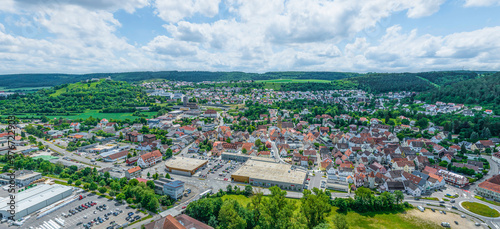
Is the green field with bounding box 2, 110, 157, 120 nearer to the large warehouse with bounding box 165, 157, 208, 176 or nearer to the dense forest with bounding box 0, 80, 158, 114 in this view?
the dense forest with bounding box 0, 80, 158, 114

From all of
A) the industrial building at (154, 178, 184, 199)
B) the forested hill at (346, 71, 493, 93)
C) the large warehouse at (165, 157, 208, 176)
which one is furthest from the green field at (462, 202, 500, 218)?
the forested hill at (346, 71, 493, 93)

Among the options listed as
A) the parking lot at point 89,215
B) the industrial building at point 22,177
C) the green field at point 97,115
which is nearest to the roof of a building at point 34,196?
the parking lot at point 89,215

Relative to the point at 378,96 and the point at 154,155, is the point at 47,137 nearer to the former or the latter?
the point at 154,155

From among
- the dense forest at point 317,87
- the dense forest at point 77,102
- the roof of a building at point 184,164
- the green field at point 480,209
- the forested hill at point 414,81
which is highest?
the forested hill at point 414,81

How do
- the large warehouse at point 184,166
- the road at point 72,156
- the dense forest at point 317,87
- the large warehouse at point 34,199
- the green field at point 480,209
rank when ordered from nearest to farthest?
the large warehouse at point 34,199
the green field at point 480,209
the large warehouse at point 184,166
the road at point 72,156
the dense forest at point 317,87

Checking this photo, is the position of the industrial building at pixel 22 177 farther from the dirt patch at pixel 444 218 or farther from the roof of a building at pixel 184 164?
the dirt patch at pixel 444 218
